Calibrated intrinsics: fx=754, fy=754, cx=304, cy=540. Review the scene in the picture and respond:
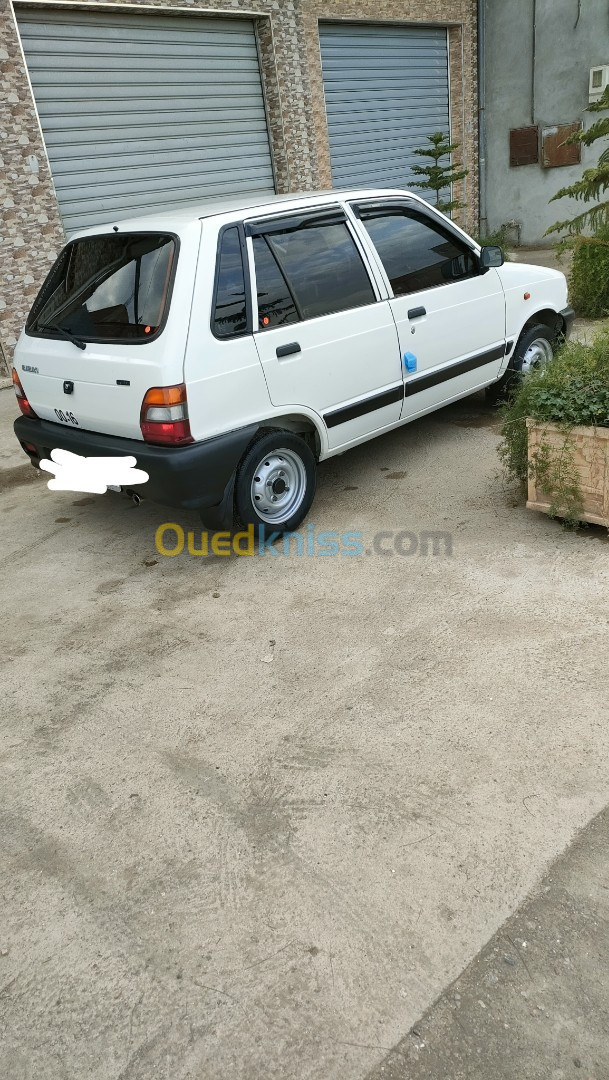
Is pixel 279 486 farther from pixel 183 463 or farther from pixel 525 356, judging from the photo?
pixel 525 356

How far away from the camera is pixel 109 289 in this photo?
13.5ft

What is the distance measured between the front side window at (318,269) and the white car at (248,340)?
1 centimetres

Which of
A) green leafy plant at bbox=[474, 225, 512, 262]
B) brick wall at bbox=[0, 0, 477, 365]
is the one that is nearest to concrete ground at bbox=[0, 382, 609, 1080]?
brick wall at bbox=[0, 0, 477, 365]

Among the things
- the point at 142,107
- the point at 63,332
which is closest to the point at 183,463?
the point at 63,332

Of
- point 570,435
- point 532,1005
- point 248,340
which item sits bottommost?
point 532,1005

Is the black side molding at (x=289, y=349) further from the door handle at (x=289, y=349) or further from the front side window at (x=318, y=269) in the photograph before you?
the front side window at (x=318, y=269)

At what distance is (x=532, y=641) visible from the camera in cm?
338

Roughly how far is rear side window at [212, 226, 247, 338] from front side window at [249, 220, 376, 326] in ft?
0.56

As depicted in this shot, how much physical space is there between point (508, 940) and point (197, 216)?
3.64 meters

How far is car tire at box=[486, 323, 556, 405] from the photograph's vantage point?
19.3 ft

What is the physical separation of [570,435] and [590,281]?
5528 millimetres

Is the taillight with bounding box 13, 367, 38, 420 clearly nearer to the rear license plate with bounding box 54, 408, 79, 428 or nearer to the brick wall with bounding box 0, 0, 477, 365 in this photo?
the rear license plate with bounding box 54, 408, 79, 428

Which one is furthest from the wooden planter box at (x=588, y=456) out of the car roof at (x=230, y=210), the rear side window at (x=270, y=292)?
the car roof at (x=230, y=210)

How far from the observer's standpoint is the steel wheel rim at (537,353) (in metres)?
5.96
